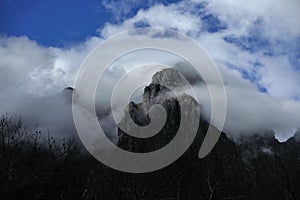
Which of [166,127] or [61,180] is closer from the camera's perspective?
[61,180]

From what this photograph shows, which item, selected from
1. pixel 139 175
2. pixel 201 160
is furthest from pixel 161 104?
pixel 139 175

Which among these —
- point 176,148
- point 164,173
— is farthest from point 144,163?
point 164,173

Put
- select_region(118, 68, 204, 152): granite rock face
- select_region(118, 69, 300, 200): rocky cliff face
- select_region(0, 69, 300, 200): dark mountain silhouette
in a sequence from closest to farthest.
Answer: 1. select_region(0, 69, 300, 200): dark mountain silhouette
2. select_region(118, 69, 300, 200): rocky cliff face
3. select_region(118, 68, 204, 152): granite rock face

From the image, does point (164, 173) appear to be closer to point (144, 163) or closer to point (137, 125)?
point (144, 163)

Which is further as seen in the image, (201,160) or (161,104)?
(161,104)

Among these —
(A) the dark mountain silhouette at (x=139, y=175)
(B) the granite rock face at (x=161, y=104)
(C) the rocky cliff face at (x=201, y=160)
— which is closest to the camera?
(A) the dark mountain silhouette at (x=139, y=175)

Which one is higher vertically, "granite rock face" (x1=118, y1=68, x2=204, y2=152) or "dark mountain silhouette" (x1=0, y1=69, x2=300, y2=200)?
"granite rock face" (x1=118, y1=68, x2=204, y2=152)

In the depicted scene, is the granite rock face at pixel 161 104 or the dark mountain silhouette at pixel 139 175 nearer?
the dark mountain silhouette at pixel 139 175

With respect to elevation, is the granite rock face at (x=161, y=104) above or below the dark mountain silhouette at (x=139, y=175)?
above

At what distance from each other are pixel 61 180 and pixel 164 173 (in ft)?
192

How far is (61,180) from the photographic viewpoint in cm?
3503

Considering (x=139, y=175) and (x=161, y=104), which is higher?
(x=161, y=104)

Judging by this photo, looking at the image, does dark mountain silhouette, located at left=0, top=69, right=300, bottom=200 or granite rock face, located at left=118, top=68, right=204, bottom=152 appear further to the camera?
granite rock face, located at left=118, top=68, right=204, bottom=152

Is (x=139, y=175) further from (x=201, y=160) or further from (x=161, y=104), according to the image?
(x=161, y=104)
